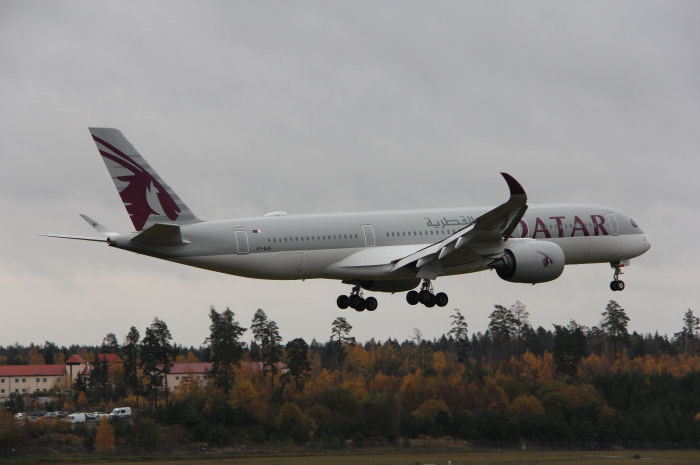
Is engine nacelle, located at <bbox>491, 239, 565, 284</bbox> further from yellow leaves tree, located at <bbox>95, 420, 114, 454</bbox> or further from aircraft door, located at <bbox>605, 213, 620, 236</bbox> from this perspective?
yellow leaves tree, located at <bbox>95, 420, 114, 454</bbox>

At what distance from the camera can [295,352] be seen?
158 meters

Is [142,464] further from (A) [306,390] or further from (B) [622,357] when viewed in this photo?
(B) [622,357]

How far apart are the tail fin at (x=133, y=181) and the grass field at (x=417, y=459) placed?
4329 centimetres

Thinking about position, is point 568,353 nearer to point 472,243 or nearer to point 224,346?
point 224,346

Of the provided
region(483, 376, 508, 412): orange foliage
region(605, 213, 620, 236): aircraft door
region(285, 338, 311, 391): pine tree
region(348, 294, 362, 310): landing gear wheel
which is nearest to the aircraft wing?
region(348, 294, 362, 310): landing gear wheel

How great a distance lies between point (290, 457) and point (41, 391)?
344 feet

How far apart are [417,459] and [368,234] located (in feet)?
148

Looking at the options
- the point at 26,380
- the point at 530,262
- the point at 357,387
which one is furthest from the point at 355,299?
the point at 26,380

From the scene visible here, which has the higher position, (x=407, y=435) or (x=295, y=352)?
(x=295, y=352)

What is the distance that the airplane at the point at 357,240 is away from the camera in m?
53.1

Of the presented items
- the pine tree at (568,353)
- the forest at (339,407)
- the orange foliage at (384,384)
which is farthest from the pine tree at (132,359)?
the pine tree at (568,353)

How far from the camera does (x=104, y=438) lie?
372 feet

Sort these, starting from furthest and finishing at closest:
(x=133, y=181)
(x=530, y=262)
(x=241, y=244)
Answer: (x=530, y=262) → (x=241, y=244) → (x=133, y=181)

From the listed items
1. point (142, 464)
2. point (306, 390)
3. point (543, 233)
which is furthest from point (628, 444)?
point (543, 233)
